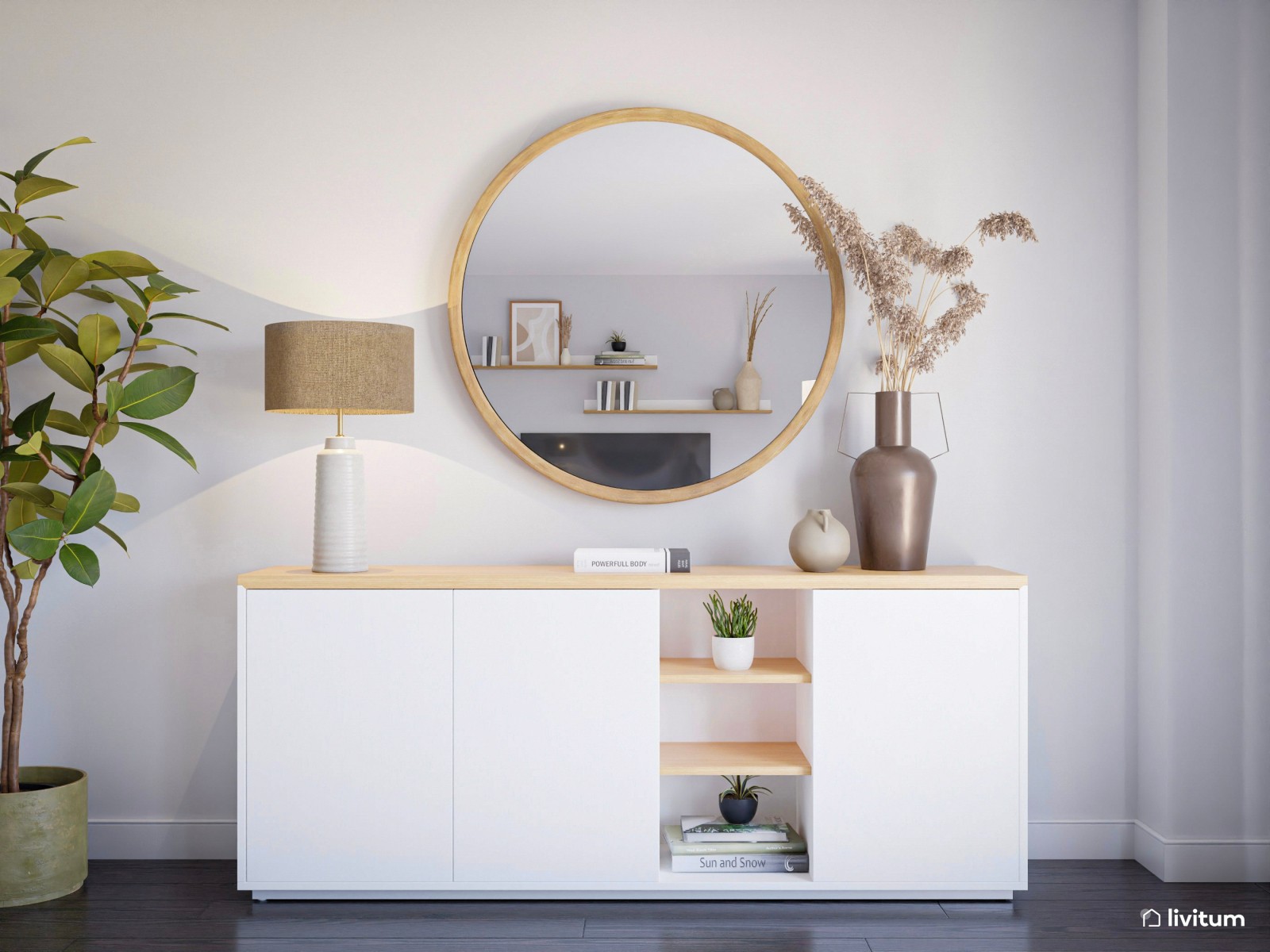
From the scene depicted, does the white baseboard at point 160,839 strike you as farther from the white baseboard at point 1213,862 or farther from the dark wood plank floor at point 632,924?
the white baseboard at point 1213,862

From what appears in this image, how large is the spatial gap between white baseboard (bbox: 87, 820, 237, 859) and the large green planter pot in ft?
0.78

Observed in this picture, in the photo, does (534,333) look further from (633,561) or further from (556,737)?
(556,737)

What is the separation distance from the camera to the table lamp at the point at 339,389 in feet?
7.04

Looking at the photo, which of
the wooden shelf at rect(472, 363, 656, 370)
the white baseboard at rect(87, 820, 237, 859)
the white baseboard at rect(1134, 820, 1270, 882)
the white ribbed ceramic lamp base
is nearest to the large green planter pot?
the white baseboard at rect(87, 820, 237, 859)

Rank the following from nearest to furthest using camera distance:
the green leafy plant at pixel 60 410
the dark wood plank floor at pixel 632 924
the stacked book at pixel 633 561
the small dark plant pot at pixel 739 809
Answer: the dark wood plank floor at pixel 632 924 → the green leafy plant at pixel 60 410 → the stacked book at pixel 633 561 → the small dark plant pot at pixel 739 809

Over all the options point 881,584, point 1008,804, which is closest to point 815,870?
point 1008,804

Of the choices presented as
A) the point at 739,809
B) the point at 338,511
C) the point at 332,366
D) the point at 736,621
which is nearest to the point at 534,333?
the point at 332,366

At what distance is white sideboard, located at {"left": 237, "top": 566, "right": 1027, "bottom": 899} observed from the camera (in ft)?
6.95

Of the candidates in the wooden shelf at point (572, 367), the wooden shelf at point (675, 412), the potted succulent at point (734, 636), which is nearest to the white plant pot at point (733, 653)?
the potted succulent at point (734, 636)

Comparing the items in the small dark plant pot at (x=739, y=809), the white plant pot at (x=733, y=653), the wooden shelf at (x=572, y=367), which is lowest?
the small dark plant pot at (x=739, y=809)

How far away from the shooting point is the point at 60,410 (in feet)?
7.83

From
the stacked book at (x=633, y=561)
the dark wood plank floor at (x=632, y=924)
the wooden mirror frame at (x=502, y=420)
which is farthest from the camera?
the wooden mirror frame at (x=502, y=420)

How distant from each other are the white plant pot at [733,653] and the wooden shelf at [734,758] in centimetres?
23

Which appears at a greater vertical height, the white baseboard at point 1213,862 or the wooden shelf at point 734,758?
the wooden shelf at point 734,758
